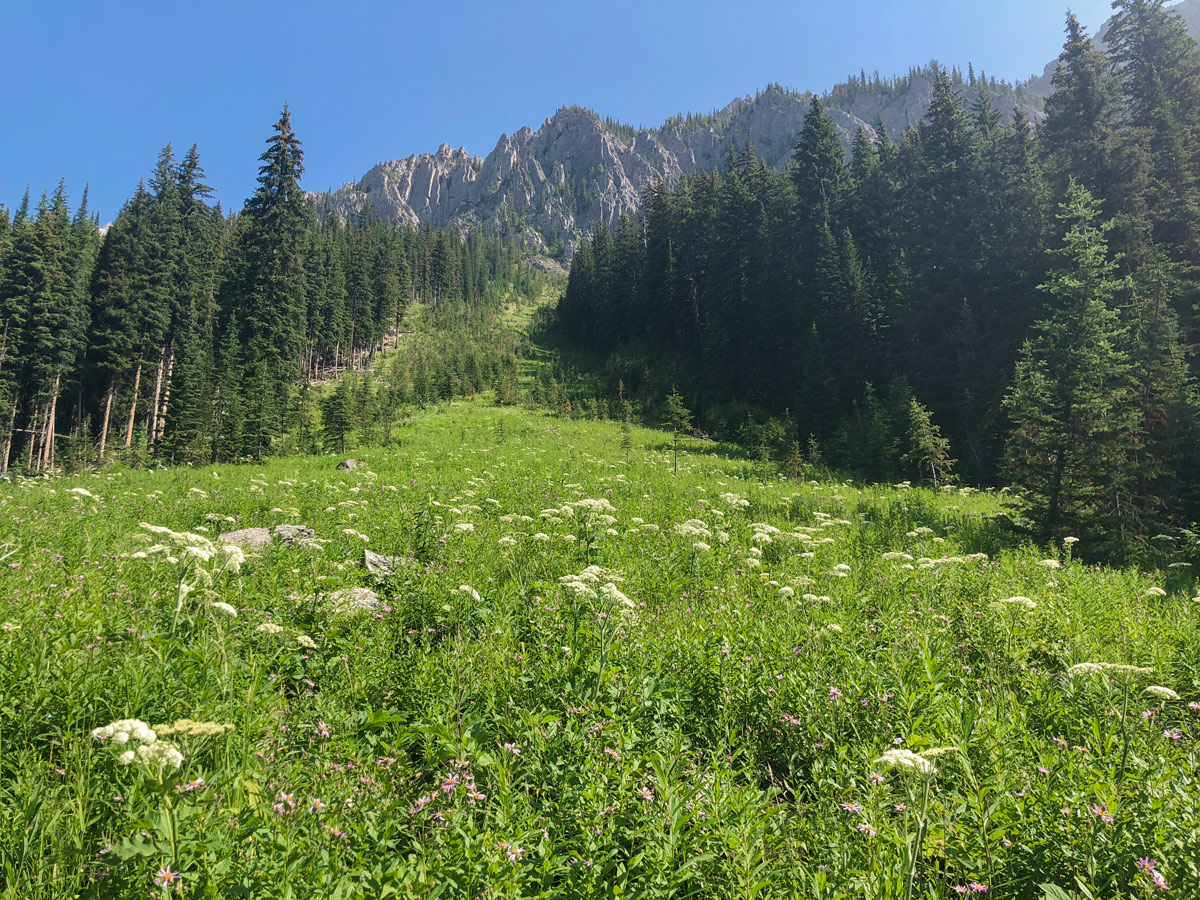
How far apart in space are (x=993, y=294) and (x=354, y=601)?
3576 cm

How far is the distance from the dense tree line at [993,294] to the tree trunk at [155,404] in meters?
40.4

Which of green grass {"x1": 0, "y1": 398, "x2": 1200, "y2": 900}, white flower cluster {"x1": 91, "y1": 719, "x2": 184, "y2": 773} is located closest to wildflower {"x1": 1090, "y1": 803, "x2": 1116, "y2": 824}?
green grass {"x1": 0, "y1": 398, "x2": 1200, "y2": 900}

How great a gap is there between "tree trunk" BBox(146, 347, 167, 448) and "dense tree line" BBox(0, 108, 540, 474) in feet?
0.55

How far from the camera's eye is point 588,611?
495cm

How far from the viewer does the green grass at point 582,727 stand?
238cm

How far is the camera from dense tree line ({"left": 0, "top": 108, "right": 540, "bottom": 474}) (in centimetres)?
3412

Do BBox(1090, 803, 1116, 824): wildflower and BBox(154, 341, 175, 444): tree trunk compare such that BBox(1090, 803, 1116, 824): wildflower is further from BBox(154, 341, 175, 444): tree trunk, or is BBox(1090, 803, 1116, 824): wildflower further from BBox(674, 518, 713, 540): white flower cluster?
BBox(154, 341, 175, 444): tree trunk

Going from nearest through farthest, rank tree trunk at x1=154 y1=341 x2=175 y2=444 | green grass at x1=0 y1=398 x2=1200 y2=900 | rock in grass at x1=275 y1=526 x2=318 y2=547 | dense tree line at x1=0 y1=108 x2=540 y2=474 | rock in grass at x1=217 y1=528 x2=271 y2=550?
green grass at x1=0 y1=398 x2=1200 y2=900 → rock in grass at x1=275 y1=526 x2=318 y2=547 → rock in grass at x1=217 y1=528 x2=271 y2=550 → dense tree line at x1=0 y1=108 x2=540 y2=474 → tree trunk at x1=154 y1=341 x2=175 y2=444

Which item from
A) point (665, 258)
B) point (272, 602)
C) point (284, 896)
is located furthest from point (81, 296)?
point (284, 896)

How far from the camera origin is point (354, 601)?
199 inches

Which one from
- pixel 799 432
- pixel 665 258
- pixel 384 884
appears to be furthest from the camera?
pixel 665 258

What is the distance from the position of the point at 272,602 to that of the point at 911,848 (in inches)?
216

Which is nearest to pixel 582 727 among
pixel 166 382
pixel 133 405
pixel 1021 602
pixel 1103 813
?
pixel 1103 813

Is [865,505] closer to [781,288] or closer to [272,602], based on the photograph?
[272,602]
